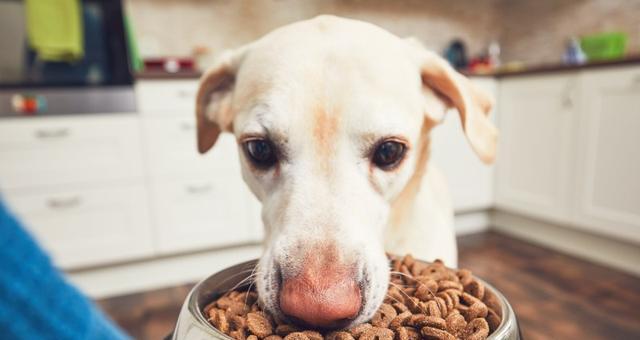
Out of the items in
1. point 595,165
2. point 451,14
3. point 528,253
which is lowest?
point 528,253

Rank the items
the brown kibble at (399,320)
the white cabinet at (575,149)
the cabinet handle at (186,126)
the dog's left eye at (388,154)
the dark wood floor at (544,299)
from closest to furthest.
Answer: the brown kibble at (399,320), the dog's left eye at (388,154), the dark wood floor at (544,299), the white cabinet at (575,149), the cabinet handle at (186,126)

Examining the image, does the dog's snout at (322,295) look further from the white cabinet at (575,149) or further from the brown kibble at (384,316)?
the white cabinet at (575,149)

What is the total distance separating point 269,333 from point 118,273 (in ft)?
7.02

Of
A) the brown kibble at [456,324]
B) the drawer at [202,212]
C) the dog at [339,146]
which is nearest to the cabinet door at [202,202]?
the drawer at [202,212]

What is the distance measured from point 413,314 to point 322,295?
0.28 feet

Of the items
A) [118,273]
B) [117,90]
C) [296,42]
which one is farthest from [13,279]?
[118,273]

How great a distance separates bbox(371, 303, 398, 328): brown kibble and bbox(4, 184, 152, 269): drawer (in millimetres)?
1991

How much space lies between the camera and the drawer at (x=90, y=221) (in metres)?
2.00

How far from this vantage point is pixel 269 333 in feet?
1.12

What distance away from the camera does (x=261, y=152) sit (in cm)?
71

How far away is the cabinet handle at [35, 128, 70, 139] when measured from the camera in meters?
1.95

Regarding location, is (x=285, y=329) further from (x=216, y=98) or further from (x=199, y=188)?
(x=199, y=188)

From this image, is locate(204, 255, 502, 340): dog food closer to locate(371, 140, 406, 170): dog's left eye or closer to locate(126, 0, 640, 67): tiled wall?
locate(371, 140, 406, 170): dog's left eye

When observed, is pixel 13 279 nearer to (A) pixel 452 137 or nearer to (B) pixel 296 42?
(B) pixel 296 42
